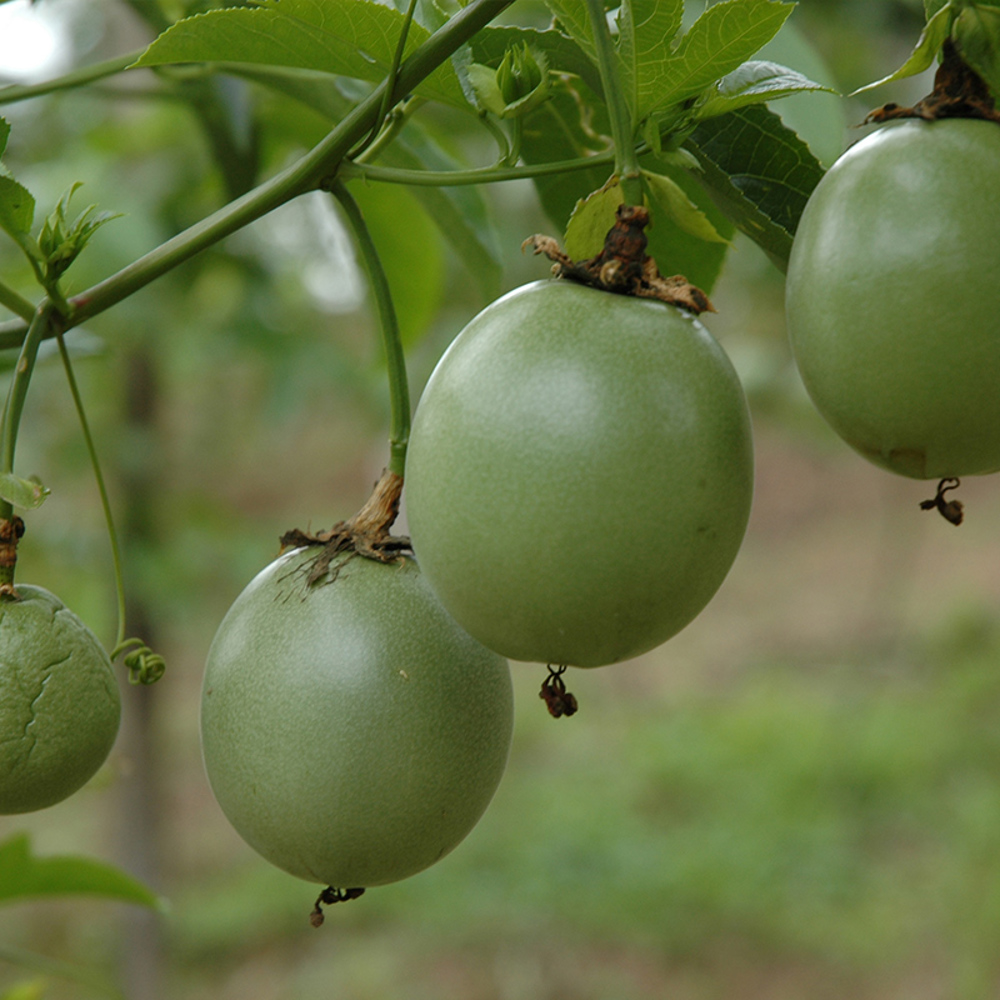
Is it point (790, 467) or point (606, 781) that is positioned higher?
point (790, 467)

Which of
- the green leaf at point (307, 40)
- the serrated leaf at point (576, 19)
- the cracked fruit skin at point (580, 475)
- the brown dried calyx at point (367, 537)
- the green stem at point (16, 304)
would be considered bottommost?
the cracked fruit skin at point (580, 475)

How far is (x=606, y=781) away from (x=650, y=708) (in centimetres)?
97

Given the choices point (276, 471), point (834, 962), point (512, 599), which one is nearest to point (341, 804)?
point (512, 599)

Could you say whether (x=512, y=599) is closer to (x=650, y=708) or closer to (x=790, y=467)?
(x=650, y=708)

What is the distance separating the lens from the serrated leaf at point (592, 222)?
0.72 meters

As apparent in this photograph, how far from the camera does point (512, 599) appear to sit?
652mm

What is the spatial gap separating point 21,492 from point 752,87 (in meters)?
0.58

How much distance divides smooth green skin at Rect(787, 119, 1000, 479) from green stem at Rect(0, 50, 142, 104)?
720 mm

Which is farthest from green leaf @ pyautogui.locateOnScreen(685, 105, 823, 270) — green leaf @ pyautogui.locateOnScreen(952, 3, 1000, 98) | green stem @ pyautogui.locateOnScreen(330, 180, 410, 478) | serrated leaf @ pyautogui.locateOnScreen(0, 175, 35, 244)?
serrated leaf @ pyautogui.locateOnScreen(0, 175, 35, 244)

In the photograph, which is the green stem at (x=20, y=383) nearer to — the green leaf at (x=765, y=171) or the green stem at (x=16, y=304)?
the green stem at (x=16, y=304)

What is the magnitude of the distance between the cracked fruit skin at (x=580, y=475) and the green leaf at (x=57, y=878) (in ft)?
2.51

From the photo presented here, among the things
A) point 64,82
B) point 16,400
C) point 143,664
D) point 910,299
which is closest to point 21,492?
point 16,400

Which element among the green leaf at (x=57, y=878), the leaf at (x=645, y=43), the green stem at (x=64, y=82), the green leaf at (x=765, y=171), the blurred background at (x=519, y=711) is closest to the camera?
the leaf at (x=645, y=43)

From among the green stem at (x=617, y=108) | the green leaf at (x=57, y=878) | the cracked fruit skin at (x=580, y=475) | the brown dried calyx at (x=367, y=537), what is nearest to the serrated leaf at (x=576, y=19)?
the green stem at (x=617, y=108)
